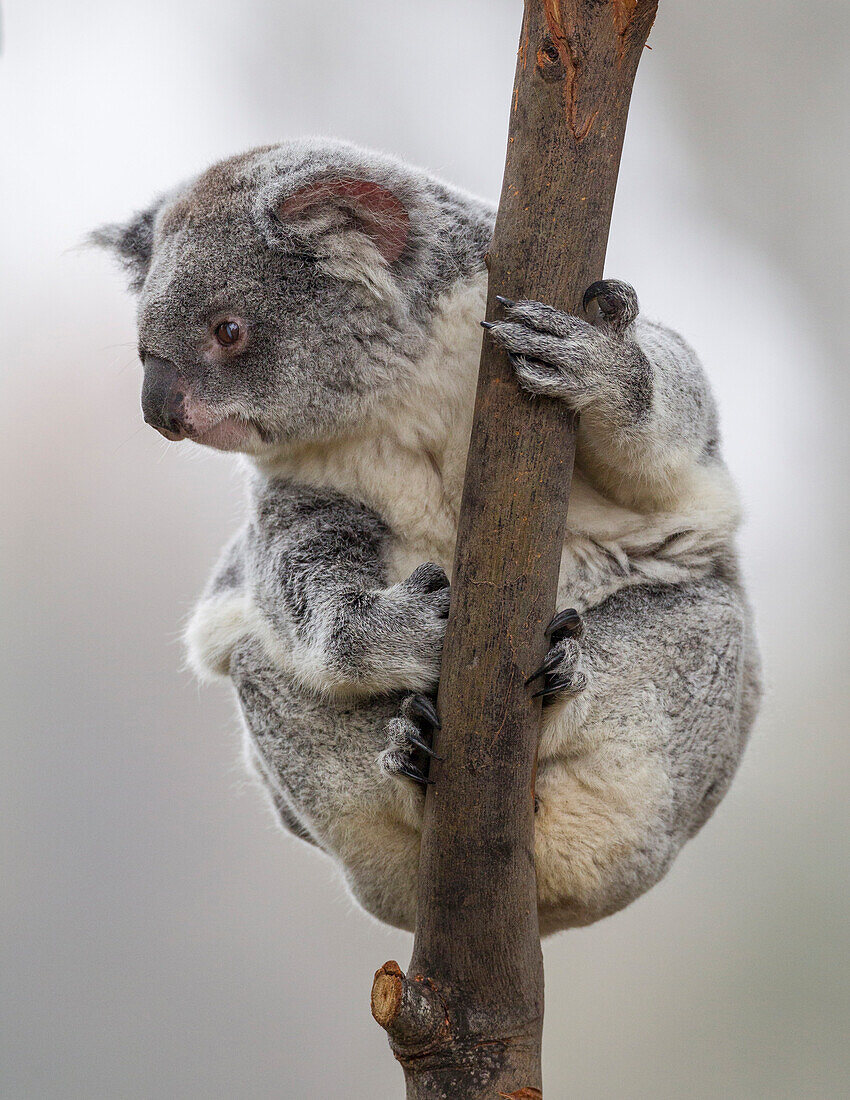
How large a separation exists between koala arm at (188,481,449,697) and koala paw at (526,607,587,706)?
25 cm

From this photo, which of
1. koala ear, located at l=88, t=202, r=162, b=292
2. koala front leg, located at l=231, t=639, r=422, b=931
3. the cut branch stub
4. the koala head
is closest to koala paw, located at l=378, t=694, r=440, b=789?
koala front leg, located at l=231, t=639, r=422, b=931

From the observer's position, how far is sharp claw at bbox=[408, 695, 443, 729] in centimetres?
197

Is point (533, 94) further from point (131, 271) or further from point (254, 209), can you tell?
point (131, 271)

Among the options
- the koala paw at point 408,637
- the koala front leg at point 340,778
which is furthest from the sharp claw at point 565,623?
the koala front leg at point 340,778

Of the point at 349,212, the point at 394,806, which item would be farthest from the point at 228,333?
the point at 394,806

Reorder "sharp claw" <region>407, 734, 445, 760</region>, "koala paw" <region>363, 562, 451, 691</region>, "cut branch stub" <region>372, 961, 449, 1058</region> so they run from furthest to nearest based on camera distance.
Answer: "koala paw" <region>363, 562, 451, 691</region>, "sharp claw" <region>407, 734, 445, 760</region>, "cut branch stub" <region>372, 961, 449, 1058</region>

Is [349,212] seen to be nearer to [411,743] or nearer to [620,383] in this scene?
[620,383]

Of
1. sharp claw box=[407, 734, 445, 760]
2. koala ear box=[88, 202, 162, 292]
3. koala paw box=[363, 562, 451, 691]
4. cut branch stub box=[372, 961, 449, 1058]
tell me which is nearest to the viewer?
cut branch stub box=[372, 961, 449, 1058]

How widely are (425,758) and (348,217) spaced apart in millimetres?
1178

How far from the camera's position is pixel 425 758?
6.70 feet

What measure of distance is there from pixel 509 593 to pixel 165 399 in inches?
37.6

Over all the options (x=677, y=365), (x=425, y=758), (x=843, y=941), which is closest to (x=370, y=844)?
(x=425, y=758)

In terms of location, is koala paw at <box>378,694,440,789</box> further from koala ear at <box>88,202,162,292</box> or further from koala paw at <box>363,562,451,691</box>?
koala ear at <box>88,202,162,292</box>

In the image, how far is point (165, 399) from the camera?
237cm
